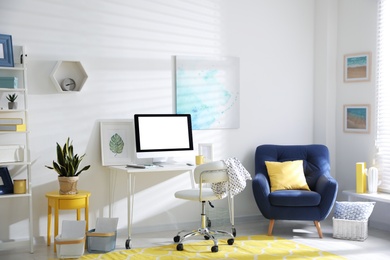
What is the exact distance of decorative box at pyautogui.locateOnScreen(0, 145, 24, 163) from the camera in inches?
173

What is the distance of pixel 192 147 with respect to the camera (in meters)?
5.22

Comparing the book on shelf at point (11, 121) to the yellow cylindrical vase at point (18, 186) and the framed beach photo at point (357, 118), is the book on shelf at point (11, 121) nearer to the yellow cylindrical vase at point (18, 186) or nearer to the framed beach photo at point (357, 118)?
the yellow cylindrical vase at point (18, 186)

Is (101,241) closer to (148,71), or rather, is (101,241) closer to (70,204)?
(70,204)

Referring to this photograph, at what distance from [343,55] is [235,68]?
1244 millimetres

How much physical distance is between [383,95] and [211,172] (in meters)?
2.19

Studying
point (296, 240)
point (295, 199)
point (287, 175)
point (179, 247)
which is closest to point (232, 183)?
point (179, 247)

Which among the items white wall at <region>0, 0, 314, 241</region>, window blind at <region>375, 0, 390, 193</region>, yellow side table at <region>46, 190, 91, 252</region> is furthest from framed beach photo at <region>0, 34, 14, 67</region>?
window blind at <region>375, 0, 390, 193</region>

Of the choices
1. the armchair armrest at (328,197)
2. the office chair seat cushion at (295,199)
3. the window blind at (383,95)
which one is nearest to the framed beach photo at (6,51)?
the office chair seat cushion at (295,199)

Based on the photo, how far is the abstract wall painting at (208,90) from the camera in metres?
5.40

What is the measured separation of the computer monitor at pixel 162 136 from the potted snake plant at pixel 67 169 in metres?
0.62

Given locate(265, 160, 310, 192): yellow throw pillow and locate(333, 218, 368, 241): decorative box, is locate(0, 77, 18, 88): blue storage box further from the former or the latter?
locate(333, 218, 368, 241): decorative box

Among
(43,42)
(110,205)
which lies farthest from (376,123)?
(43,42)

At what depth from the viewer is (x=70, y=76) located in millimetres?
4922

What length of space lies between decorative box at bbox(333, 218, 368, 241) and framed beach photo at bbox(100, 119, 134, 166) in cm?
204
